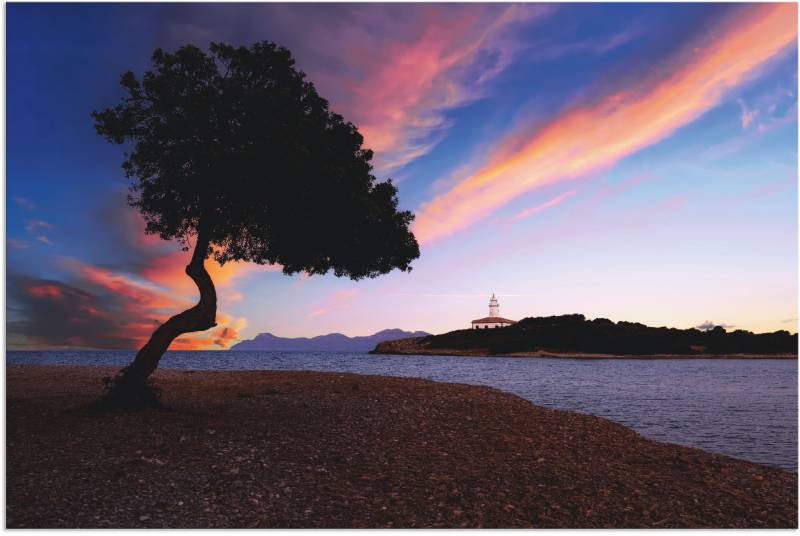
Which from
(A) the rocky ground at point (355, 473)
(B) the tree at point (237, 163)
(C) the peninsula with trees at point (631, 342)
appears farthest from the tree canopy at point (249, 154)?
(C) the peninsula with trees at point (631, 342)

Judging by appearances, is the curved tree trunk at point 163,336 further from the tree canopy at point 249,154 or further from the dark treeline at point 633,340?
the dark treeline at point 633,340

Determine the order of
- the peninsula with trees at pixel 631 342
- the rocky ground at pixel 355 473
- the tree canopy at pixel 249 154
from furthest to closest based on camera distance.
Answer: the peninsula with trees at pixel 631 342 → the tree canopy at pixel 249 154 → the rocky ground at pixel 355 473

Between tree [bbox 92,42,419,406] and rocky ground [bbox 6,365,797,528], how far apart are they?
4203 millimetres

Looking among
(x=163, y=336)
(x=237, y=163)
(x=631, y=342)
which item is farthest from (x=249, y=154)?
(x=631, y=342)

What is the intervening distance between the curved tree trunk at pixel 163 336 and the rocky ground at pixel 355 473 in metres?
1.04

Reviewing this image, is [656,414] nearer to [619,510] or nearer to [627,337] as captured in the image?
[619,510]

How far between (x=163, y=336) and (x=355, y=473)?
409 inches

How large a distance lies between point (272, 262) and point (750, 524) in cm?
1871

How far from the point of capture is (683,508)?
1070 cm

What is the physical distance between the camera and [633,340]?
178 meters

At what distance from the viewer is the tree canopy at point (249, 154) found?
1756cm

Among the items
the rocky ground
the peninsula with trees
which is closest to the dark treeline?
the peninsula with trees

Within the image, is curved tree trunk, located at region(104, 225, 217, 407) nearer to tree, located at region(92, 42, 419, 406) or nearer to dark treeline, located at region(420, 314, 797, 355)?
tree, located at region(92, 42, 419, 406)

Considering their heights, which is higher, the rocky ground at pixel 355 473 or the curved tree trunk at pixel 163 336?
the curved tree trunk at pixel 163 336
